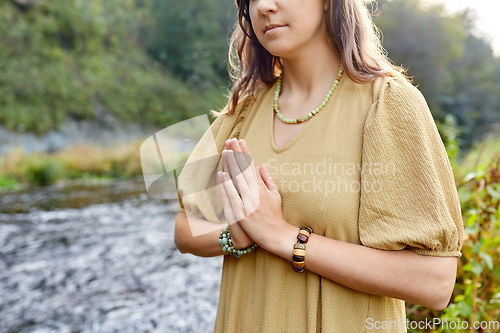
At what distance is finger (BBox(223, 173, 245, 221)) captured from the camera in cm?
88

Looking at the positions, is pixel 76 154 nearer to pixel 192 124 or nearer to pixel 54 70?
pixel 54 70

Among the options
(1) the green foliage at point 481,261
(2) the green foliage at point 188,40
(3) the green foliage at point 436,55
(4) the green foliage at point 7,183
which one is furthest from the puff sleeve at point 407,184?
(2) the green foliage at point 188,40

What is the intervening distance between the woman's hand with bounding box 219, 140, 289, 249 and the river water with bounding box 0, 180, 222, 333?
2.32m

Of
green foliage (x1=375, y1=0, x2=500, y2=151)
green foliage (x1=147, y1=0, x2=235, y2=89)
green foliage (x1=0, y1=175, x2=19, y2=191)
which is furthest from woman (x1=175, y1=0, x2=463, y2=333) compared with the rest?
green foliage (x1=147, y1=0, x2=235, y2=89)

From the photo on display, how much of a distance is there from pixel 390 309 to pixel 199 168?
66 centimetres

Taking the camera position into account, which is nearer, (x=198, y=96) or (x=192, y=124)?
(x=192, y=124)

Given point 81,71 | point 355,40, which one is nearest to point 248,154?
point 355,40

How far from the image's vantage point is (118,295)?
3.35 m

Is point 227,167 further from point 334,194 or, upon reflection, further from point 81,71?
point 81,71

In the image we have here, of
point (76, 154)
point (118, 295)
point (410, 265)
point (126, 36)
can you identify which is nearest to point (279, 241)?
point (410, 265)

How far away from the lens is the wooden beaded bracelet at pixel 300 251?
842 millimetres

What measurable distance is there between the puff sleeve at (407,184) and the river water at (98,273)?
8.11ft

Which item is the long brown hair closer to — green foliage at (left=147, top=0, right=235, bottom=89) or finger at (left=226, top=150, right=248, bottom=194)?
finger at (left=226, top=150, right=248, bottom=194)

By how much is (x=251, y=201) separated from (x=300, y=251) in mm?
168
